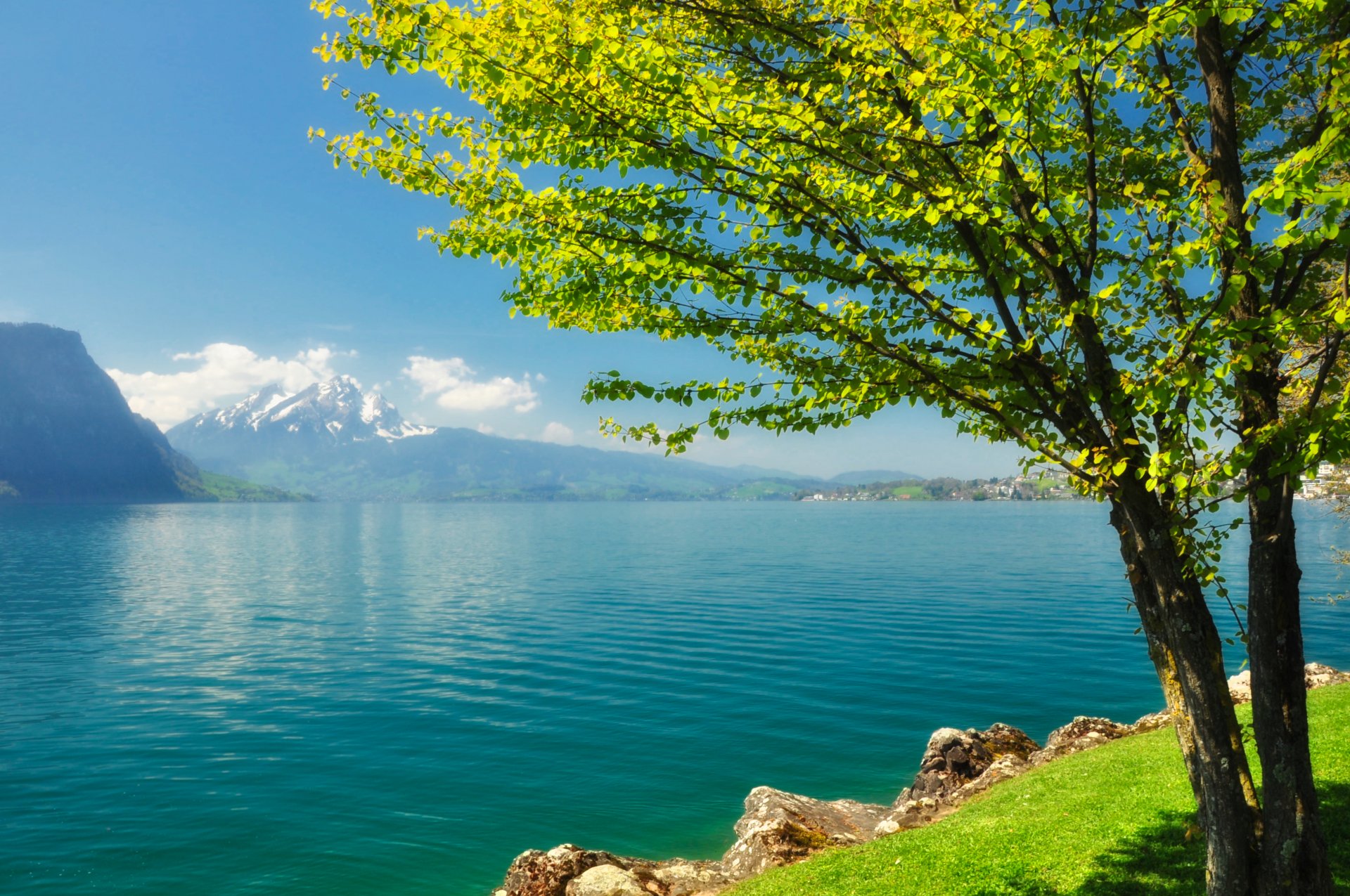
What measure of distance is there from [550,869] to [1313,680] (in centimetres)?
3063

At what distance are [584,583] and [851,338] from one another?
71.5m

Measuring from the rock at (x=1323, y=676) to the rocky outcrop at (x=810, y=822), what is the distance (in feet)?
16.8

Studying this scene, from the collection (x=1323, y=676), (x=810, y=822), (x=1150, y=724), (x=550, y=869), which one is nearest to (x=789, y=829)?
(x=810, y=822)

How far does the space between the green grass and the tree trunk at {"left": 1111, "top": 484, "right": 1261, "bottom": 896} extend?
12.3ft

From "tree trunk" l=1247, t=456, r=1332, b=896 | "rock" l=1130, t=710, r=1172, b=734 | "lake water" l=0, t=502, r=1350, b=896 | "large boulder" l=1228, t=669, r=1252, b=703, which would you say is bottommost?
"lake water" l=0, t=502, r=1350, b=896

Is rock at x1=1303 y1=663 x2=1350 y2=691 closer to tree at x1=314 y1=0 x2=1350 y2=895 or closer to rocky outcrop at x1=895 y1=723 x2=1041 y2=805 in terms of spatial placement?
rocky outcrop at x1=895 y1=723 x2=1041 y2=805

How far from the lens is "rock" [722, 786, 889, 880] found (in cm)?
1808

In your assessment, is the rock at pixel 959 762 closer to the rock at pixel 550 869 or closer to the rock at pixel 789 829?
the rock at pixel 789 829

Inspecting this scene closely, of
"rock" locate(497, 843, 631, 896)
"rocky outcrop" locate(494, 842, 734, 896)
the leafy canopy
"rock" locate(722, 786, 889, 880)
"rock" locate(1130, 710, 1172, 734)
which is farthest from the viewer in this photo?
"rock" locate(1130, 710, 1172, 734)

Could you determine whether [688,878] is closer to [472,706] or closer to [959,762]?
[959,762]

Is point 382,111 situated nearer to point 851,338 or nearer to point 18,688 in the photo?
point 851,338

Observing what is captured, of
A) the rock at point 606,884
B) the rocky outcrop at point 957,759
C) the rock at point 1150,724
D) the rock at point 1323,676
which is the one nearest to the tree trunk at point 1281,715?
the rock at point 606,884

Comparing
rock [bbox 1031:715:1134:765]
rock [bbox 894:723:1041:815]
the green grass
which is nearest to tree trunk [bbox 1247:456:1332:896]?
the green grass

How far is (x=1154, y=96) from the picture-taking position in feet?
29.0
